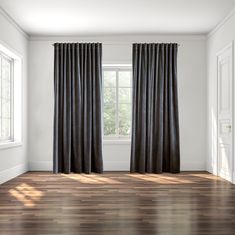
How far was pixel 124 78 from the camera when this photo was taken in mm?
8359

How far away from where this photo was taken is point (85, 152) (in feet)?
25.7

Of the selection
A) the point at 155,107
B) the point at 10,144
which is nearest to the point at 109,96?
the point at 155,107

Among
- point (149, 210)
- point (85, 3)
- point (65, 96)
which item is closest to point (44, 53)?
point (65, 96)

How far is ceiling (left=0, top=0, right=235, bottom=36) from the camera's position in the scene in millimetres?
5988

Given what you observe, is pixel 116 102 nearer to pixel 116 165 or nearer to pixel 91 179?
pixel 116 165

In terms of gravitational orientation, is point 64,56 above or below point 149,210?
above

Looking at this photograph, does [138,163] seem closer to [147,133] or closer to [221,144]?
[147,133]

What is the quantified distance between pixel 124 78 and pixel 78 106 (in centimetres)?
118

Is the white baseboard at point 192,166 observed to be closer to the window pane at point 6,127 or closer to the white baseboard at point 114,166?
the white baseboard at point 114,166

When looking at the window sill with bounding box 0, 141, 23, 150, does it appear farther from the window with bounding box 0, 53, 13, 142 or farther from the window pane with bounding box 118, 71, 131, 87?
the window pane with bounding box 118, 71, 131, 87

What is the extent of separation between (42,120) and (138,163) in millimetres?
2091

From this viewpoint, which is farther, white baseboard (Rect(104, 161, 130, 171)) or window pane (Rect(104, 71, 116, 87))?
window pane (Rect(104, 71, 116, 87))

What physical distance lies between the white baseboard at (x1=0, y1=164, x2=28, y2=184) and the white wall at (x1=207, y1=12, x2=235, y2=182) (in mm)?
3569

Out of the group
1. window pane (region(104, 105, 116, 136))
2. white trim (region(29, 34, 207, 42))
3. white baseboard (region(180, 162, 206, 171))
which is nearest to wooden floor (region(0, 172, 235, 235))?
white baseboard (region(180, 162, 206, 171))
